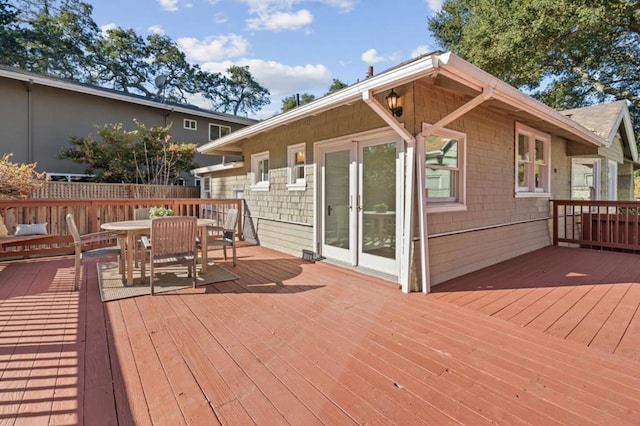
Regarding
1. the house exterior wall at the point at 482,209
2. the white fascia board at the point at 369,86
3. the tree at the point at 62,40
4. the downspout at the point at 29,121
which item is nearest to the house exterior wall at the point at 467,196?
the house exterior wall at the point at 482,209

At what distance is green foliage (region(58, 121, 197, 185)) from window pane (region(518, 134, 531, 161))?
10105mm

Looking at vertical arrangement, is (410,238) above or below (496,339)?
above

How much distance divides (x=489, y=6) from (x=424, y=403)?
14971 mm

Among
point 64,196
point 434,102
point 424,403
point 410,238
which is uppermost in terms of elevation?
point 434,102

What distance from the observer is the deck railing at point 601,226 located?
647cm

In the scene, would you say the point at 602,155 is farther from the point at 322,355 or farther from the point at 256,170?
the point at 322,355

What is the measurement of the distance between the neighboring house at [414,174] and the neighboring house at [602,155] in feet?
7.43

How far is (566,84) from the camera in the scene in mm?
15531

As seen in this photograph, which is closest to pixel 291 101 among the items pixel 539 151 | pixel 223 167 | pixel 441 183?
→ pixel 223 167

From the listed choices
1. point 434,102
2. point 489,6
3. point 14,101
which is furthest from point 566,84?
point 14,101

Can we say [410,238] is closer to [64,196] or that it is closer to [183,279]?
[183,279]

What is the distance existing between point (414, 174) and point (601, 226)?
6.03 metres

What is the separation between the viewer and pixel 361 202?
15.8 ft

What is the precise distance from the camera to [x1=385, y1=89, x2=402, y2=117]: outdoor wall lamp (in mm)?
4055
